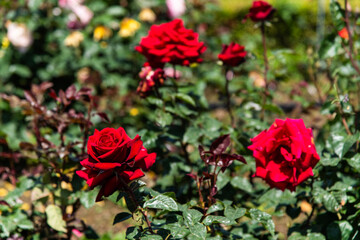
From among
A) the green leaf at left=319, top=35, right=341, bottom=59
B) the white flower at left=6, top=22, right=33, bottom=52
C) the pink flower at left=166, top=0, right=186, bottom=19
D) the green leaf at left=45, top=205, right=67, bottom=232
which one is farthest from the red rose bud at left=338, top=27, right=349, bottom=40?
the white flower at left=6, top=22, right=33, bottom=52

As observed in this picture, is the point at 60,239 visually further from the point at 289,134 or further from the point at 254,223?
the point at 289,134

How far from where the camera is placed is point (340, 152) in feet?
4.33

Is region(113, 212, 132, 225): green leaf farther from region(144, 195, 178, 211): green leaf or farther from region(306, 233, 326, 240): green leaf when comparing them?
region(306, 233, 326, 240): green leaf

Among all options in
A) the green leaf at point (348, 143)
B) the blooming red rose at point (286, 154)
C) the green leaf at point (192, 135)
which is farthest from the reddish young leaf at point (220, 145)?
the green leaf at point (348, 143)

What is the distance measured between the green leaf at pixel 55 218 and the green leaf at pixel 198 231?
683mm

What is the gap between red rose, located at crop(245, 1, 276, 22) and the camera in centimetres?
163

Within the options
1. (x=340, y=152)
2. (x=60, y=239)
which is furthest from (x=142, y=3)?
(x=340, y=152)

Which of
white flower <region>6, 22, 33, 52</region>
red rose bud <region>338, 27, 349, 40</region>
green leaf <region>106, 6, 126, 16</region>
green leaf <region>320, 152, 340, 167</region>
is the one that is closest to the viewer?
green leaf <region>320, 152, 340, 167</region>

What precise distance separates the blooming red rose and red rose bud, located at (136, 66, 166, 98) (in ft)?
1.53

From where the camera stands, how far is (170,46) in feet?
4.76

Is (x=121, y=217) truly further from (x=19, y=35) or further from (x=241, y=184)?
(x=19, y=35)

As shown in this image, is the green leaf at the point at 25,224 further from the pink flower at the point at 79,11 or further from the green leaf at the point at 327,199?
the pink flower at the point at 79,11

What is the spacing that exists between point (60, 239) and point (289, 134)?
3.55 ft

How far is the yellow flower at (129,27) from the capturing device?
10.2ft
